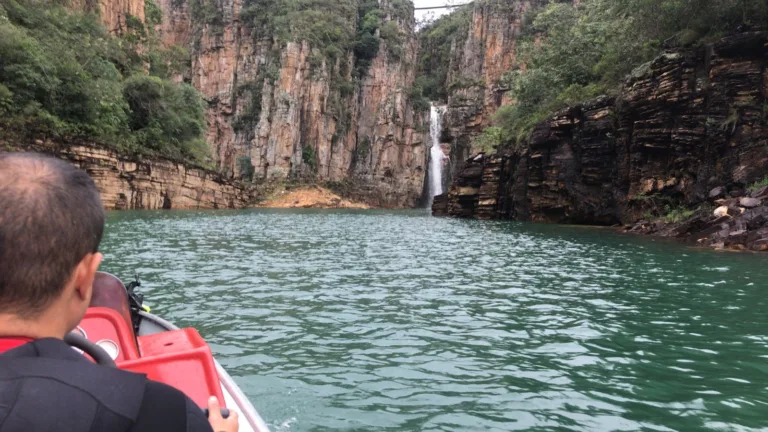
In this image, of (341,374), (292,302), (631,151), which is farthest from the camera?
(631,151)

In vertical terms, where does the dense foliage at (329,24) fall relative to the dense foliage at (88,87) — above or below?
above

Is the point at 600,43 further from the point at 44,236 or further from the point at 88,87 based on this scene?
the point at 44,236

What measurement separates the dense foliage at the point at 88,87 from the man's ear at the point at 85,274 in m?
32.5

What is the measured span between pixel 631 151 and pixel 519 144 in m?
10.7

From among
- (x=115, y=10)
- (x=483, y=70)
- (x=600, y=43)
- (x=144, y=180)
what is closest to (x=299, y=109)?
(x=483, y=70)

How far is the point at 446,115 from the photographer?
71.2 m

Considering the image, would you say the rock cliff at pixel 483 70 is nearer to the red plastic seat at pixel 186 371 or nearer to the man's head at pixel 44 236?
the red plastic seat at pixel 186 371

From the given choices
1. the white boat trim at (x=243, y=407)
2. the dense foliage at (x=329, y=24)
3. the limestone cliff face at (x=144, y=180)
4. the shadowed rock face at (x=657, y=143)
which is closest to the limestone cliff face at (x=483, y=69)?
the dense foliage at (x=329, y=24)

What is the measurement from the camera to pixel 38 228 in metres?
1.33

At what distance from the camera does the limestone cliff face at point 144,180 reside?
31.5 metres

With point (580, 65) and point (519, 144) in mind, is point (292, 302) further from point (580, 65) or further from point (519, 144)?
point (580, 65)

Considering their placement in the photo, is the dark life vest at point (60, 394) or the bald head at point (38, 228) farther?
the bald head at point (38, 228)

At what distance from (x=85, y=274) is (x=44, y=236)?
17 cm

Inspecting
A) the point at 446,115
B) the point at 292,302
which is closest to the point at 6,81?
the point at 292,302
